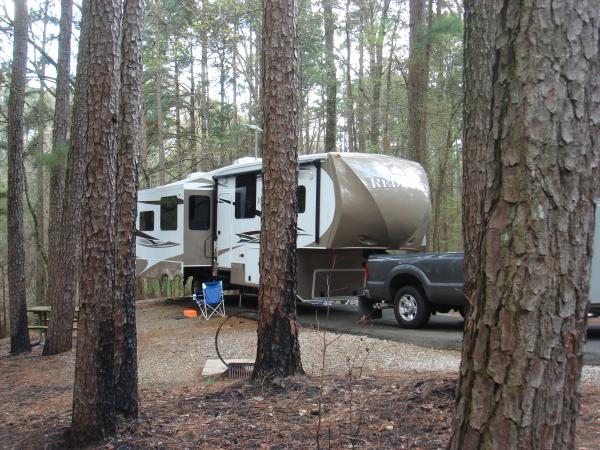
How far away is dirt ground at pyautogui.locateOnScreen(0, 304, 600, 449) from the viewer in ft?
14.0

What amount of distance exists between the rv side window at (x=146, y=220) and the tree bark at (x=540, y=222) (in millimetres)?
13865

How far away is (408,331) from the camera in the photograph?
9.80 meters

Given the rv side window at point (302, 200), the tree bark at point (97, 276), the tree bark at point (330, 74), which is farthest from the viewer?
the tree bark at point (330, 74)

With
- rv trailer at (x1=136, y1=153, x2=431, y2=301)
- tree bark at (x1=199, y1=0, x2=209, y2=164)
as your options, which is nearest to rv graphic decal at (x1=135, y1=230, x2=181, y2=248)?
rv trailer at (x1=136, y1=153, x2=431, y2=301)

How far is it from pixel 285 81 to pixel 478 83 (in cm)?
221

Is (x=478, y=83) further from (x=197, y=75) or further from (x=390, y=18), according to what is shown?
(x=197, y=75)

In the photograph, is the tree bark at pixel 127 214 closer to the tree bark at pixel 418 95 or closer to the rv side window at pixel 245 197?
the rv side window at pixel 245 197

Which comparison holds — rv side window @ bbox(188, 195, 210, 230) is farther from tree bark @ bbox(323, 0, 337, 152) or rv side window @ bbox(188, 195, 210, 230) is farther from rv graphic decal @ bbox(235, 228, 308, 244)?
tree bark @ bbox(323, 0, 337, 152)

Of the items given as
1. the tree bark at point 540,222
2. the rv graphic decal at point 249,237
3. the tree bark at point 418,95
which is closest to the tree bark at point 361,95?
the tree bark at point 418,95

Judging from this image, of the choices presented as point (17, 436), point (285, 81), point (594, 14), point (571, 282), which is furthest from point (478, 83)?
point (17, 436)

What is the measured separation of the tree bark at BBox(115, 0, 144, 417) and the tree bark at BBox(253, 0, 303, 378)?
1.31m

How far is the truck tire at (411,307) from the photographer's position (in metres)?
9.86

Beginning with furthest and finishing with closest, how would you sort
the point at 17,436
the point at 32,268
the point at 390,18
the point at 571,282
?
the point at 32,268 → the point at 390,18 → the point at 17,436 → the point at 571,282

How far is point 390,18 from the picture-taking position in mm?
21828
